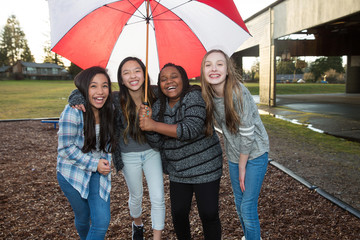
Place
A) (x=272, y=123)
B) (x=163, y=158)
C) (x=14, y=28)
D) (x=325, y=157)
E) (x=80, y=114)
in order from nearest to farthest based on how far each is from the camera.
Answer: (x=80, y=114) < (x=163, y=158) < (x=325, y=157) < (x=272, y=123) < (x=14, y=28)

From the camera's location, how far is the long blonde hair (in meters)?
2.20

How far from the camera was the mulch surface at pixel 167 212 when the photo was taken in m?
3.12

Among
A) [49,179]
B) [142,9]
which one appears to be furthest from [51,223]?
[142,9]

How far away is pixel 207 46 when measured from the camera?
2975 mm

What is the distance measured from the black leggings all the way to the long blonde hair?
0.49m

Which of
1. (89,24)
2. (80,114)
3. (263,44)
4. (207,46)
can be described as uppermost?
(263,44)

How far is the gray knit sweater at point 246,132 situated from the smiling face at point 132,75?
777 mm

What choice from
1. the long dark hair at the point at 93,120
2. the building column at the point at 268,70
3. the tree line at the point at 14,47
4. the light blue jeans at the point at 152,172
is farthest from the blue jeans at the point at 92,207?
the tree line at the point at 14,47

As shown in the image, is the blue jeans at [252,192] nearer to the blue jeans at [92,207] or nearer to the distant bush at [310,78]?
the blue jeans at [92,207]

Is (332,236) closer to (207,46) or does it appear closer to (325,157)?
(207,46)

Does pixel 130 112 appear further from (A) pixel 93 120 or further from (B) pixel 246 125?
(B) pixel 246 125

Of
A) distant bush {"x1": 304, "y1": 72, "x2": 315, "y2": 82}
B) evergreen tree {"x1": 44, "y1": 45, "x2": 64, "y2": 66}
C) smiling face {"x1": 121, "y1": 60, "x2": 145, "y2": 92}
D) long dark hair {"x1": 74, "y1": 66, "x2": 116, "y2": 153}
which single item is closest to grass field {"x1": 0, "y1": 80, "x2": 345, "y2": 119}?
smiling face {"x1": 121, "y1": 60, "x2": 145, "y2": 92}

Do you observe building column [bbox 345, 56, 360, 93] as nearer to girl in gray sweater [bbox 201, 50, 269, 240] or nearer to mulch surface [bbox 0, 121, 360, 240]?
mulch surface [bbox 0, 121, 360, 240]

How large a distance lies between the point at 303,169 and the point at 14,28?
10810 cm
